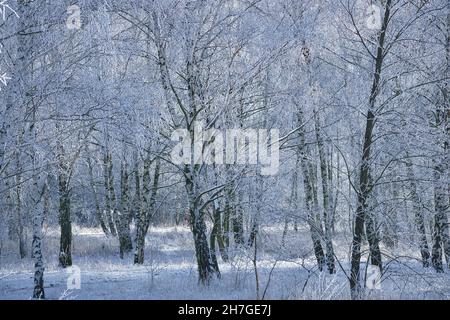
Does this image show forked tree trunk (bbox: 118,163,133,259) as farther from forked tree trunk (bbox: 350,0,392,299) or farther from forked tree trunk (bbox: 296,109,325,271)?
forked tree trunk (bbox: 350,0,392,299)

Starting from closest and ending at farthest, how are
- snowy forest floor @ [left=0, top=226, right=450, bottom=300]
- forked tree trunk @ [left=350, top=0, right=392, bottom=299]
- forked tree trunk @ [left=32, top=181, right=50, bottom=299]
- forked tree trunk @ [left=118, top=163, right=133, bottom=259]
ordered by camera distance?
1. snowy forest floor @ [left=0, top=226, right=450, bottom=300]
2. forked tree trunk @ [left=350, top=0, right=392, bottom=299]
3. forked tree trunk @ [left=32, top=181, right=50, bottom=299]
4. forked tree trunk @ [left=118, top=163, right=133, bottom=259]

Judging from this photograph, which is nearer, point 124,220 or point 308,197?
point 308,197

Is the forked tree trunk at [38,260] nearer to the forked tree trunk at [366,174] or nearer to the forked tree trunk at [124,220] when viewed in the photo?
the forked tree trunk at [366,174]

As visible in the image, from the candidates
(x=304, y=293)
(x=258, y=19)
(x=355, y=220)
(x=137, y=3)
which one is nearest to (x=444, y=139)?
(x=355, y=220)

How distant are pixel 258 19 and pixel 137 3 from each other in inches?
92.5

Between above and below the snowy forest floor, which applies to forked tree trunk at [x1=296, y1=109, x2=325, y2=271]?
above

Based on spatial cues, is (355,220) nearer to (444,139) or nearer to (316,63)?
(444,139)

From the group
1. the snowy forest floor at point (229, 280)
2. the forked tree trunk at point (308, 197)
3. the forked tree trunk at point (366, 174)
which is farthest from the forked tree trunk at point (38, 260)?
the forked tree trunk at point (366, 174)

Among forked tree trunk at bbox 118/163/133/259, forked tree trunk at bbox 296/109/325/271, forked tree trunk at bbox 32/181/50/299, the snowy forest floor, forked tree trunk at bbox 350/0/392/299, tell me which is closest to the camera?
the snowy forest floor

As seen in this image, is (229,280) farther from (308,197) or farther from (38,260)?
(38,260)

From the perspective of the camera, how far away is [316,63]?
11039 millimetres

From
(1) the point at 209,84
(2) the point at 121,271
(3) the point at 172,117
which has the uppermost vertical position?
(1) the point at 209,84

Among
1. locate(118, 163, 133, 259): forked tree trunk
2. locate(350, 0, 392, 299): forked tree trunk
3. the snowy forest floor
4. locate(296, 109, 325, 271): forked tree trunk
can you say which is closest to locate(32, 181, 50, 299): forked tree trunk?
the snowy forest floor

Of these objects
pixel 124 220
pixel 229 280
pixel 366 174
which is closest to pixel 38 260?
pixel 229 280
